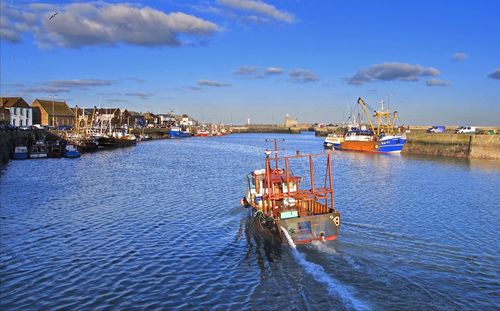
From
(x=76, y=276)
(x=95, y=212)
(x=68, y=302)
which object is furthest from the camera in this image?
(x=95, y=212)

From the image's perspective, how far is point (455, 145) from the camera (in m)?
88.4

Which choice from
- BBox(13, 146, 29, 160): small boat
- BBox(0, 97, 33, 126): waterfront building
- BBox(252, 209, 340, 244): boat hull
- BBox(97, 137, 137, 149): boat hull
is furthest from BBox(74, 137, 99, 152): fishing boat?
BBox(252, 209, 340, 244): boat hull

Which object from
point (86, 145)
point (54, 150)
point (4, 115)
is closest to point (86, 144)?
point (86, 145)

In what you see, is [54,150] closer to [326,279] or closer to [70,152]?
[70,152]

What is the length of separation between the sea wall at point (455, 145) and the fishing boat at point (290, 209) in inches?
2624

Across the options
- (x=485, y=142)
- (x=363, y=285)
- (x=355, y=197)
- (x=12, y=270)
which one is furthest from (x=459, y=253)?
(x=485, y=142)

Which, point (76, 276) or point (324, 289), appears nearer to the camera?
point (324, 289)

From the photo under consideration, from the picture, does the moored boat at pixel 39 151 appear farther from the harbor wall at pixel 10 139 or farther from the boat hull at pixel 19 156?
the harbor wall at pixel 10 139

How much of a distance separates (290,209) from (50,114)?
142941mm

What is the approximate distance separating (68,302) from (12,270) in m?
5.08

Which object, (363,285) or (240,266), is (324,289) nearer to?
(363,285)

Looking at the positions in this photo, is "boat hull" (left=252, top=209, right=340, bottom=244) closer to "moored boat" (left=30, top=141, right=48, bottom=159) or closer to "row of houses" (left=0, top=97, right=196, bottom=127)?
"moored boat" (left=30, top=141, right=48, bottom=159)

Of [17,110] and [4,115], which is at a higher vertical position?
[17,110]

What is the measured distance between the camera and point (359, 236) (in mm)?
25359
